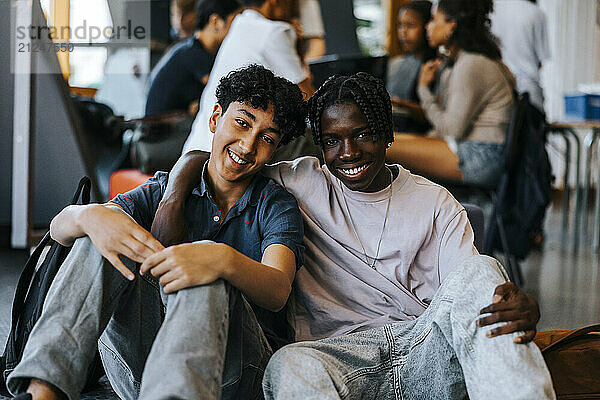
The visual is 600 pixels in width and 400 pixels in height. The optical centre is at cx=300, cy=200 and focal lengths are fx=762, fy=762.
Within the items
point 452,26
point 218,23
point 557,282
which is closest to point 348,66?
point 452,26

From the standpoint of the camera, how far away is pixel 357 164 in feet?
5.34

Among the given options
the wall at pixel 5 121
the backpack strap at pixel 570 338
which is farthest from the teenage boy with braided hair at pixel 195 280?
the wall at pixel 5 121

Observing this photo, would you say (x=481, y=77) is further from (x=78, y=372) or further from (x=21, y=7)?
(x=78, y=372)

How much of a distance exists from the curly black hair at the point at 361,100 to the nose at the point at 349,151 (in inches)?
2.2

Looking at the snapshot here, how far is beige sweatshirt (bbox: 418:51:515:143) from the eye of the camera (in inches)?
130

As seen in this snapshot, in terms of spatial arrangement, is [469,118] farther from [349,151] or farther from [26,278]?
[26,278]

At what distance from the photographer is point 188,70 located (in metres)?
3.52

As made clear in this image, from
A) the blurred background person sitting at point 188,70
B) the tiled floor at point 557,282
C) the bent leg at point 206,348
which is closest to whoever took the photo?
the bent leg at point 206,348

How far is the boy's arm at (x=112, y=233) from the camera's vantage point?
1.37m

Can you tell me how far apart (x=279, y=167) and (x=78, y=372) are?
2.20 feet

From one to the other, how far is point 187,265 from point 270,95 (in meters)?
0.50

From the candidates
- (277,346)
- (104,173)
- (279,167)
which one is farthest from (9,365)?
(104,173)

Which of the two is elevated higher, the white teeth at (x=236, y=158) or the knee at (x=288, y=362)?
the white teeth at (x=236, y=158)

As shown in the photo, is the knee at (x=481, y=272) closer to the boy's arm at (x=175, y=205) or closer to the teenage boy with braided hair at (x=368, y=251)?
the teenage boy with braided hair at (x=368, y=251)
